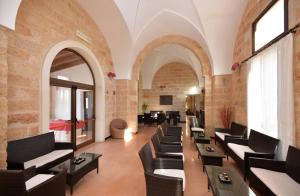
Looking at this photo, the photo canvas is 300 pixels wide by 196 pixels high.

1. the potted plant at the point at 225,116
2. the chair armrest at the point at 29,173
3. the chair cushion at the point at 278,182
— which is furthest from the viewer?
the potted plant at the point at 225,116

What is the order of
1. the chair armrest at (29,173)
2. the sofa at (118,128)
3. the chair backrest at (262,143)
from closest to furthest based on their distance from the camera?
the chair armrest at (29,173) → the chair backrest at (262,143) → the sofa at (118,128)

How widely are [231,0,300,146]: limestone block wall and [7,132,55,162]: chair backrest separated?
4.67 metres

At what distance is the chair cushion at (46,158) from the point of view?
9.21 feet

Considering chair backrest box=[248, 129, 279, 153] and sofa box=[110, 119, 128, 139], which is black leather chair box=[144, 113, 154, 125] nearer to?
sofa box=[110, 119, 128, 139]

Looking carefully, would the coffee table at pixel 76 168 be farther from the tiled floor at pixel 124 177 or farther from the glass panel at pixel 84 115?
the glass panel at pixel 84 115

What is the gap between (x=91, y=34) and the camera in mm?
5691

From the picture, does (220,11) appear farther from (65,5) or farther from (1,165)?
(1,165)

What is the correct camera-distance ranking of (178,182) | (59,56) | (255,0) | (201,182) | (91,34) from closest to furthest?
(178,182), (201,182), (255,0), (59,56), (91,34)

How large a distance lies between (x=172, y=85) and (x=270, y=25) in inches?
359

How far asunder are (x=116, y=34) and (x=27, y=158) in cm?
498

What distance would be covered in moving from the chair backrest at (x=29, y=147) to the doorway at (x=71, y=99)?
3.16 ft

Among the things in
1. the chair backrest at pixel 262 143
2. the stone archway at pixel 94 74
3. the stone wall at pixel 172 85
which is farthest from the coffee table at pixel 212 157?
the stone wall at pixel 172 85

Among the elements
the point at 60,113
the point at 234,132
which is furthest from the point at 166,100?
the point at 60,113

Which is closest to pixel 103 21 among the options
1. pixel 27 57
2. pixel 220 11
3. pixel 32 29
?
pixel 32 29
